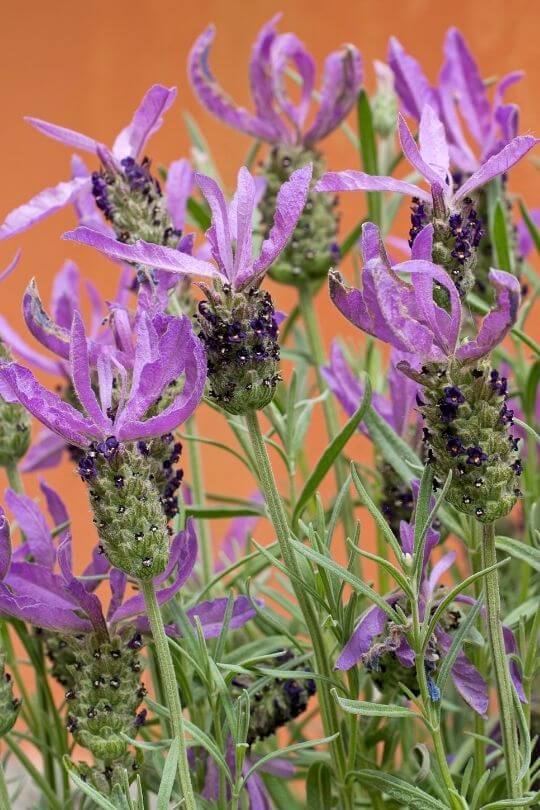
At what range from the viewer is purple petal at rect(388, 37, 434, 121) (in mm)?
731

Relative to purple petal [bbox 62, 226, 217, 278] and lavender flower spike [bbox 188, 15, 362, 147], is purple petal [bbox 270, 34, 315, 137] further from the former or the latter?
purple petal [bbox 62, 226, 217, 278]

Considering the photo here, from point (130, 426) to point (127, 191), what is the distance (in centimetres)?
19

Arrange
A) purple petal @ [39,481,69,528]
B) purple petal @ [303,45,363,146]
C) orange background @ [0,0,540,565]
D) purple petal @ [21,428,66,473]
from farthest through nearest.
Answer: orange background @ [0,0,540,565] → purple petal @ [21,428,66,473] → purple petal @ [303,45,363,146] → purple petal @ [39,481,69,528]

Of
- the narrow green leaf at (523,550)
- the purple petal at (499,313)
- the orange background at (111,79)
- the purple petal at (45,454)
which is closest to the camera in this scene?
the purple petal at (499,313)

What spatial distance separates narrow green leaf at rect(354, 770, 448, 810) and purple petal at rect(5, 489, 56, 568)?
0.63 ft

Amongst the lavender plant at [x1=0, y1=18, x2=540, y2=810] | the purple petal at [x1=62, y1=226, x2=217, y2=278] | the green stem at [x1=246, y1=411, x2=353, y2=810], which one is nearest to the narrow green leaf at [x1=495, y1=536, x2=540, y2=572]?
the lavender plant at [x1=0, y1=18, x2=540, y2=810]

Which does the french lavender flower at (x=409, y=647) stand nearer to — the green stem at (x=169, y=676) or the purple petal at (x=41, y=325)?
the green stem at (x=169, y=676)

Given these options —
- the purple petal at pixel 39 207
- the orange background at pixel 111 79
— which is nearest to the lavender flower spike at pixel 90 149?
the purple petal at pixel 39 207

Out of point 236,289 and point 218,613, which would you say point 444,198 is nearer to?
point 236,289

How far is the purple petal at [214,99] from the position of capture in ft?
2.63

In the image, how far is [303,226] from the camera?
775 mm

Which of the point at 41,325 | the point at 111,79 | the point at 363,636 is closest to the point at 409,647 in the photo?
the point at 363,636

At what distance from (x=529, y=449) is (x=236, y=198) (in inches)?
14.5

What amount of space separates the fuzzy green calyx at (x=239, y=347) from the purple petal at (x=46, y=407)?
56mm
